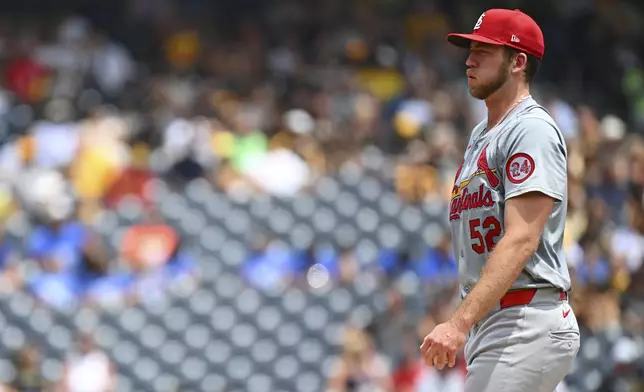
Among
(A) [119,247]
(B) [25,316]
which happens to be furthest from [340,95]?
(B) [25,316]

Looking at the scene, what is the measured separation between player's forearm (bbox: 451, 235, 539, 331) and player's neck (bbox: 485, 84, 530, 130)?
491mm

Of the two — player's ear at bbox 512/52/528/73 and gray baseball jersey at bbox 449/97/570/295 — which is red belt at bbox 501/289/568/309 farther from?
player's ear at bbox 512/52/528/73

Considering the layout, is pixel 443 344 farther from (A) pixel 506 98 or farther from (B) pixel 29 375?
(B) pixel 29 375

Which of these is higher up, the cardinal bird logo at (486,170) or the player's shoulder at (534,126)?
the player's shoulder at (534,126)

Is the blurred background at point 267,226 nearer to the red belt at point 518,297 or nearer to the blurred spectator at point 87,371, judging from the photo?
the blurred spectator at point 87,371

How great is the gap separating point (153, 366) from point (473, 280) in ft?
23.5

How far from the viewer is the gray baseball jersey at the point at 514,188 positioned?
11.1ft

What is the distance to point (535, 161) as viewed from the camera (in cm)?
338

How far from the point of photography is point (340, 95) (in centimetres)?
1250

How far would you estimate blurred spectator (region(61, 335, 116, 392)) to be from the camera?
984 cm

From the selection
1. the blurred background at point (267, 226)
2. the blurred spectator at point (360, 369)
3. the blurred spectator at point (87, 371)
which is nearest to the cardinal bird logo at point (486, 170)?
the blurred background at point (267, 226)

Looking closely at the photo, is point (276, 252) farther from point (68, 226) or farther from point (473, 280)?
point (473, 280)

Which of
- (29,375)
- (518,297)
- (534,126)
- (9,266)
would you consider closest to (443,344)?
(518,297)

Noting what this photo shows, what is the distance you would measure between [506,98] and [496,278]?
2.08 ft
